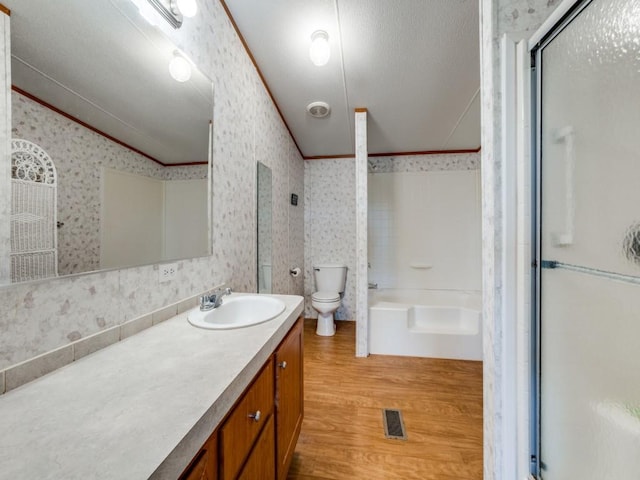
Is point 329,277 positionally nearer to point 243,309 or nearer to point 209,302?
point 243,309

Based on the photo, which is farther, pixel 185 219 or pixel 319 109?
pixel 319 109

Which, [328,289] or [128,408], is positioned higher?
[128,408]

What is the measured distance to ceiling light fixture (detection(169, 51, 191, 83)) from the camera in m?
1.11

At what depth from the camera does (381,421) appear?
60.4 inches

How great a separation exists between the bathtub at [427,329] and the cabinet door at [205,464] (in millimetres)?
2031

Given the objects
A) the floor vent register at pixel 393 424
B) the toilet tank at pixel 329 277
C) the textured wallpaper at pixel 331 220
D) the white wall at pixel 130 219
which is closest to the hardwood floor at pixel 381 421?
the floor vent register at pixel 393 424

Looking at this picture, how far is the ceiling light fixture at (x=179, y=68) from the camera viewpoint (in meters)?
1.11

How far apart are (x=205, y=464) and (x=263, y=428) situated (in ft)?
1.14

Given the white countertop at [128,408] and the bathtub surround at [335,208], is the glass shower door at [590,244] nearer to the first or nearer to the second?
the white countertop at [128,408]

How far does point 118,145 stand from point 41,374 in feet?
2.33

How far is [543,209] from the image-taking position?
851mm

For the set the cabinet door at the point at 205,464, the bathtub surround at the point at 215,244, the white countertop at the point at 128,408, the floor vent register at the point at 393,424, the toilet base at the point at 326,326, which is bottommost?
the floor vent register at the point at 393,424

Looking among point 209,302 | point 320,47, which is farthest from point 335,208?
point 209,302

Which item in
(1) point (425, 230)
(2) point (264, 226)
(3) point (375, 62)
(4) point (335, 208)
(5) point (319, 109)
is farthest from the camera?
(4) point (335, 208)
